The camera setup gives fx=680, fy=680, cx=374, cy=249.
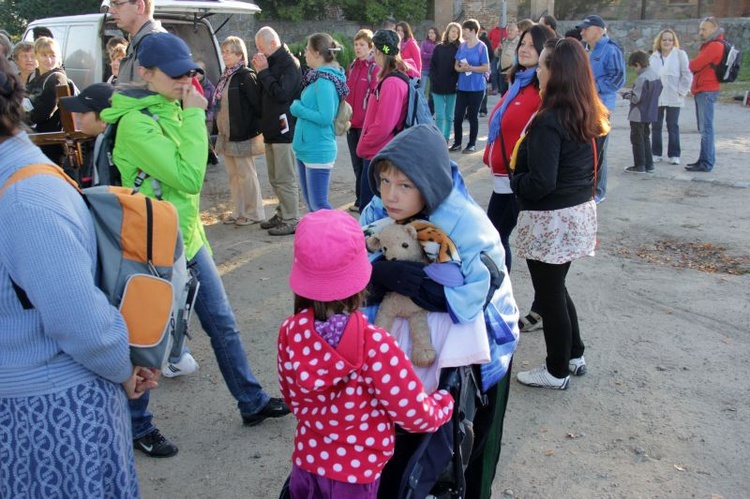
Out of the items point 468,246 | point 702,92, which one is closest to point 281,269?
point 468,246

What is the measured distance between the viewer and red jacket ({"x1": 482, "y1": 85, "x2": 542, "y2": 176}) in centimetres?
459

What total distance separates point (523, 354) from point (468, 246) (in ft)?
7.71


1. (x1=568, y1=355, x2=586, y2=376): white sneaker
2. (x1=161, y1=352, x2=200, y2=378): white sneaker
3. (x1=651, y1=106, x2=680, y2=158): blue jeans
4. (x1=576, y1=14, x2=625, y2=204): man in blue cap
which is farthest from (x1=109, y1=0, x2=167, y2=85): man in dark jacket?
(x1=651, y1=106, x2=680, y2=158): blue jeans

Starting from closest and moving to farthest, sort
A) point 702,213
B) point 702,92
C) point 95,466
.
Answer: point 95,466, point 702,213, point 702,92

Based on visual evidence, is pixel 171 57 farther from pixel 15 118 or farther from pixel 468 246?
pixel 468 246

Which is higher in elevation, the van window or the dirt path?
the van window

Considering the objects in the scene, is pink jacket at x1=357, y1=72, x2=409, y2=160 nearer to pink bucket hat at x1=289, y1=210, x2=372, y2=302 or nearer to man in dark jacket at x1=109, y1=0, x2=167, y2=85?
man in dark jacket at x1=109, y1=0, x2=167, y2=85

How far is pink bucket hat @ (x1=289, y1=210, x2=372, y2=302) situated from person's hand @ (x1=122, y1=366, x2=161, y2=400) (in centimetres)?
54

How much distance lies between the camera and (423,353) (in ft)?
7.41

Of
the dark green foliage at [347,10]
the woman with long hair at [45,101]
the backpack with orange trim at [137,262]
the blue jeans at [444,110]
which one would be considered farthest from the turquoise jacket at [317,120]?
the dark green foliage at [347,10]

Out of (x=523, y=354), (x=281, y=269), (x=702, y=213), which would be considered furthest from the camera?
(x=702, y=213)

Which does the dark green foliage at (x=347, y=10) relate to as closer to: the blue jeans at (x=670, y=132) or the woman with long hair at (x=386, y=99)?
the blue jeans at (x=670, y=132)

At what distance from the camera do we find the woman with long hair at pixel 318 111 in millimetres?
6105

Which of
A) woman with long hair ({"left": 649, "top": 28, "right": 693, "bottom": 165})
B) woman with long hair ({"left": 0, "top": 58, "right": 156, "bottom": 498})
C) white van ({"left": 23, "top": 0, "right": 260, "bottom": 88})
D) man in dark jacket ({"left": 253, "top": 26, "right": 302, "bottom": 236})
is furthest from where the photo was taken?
woman with long hair ({"left": 649, "top": 28, "right": 693, "bottom": 165})
